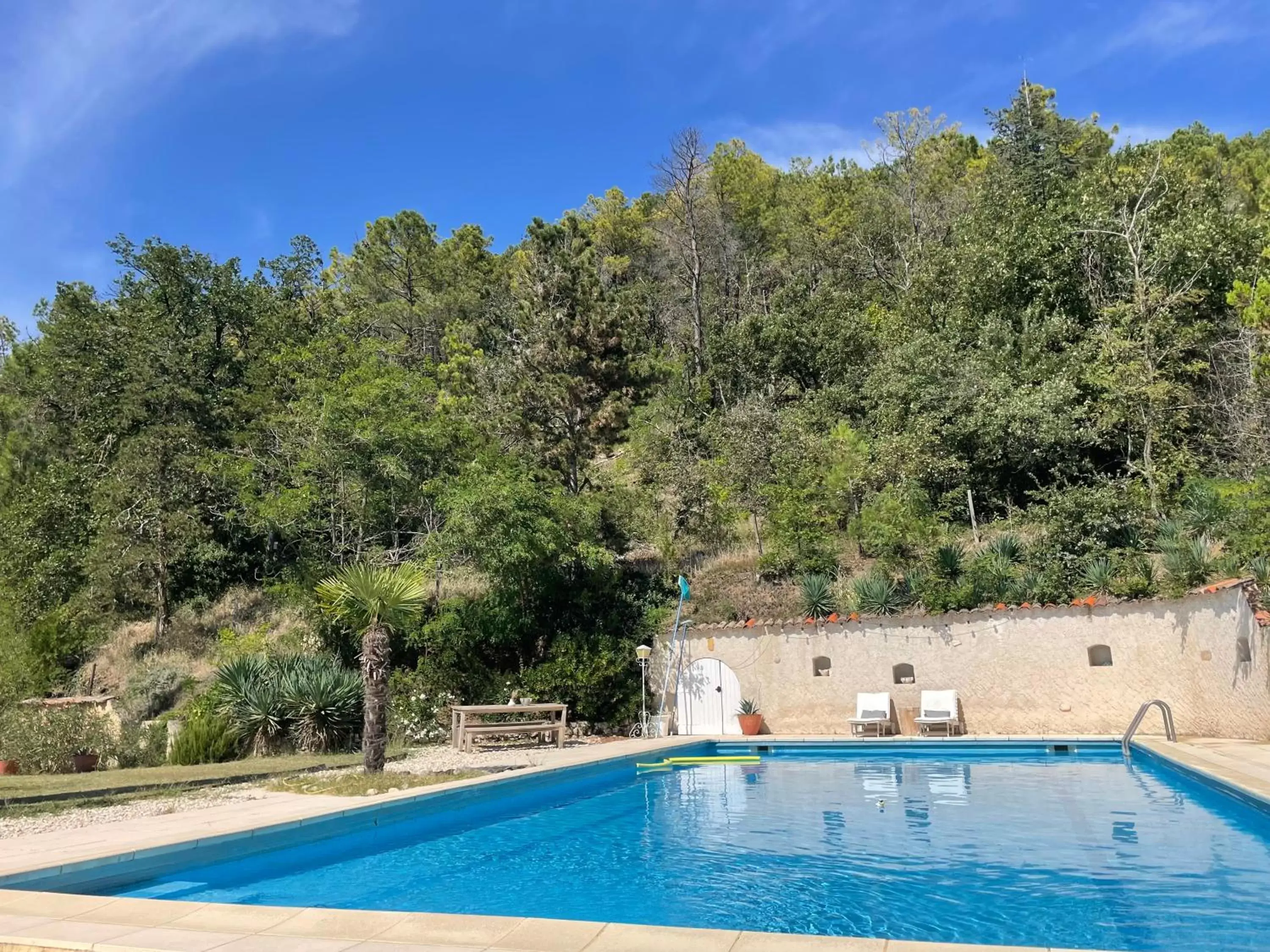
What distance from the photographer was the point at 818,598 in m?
15.6

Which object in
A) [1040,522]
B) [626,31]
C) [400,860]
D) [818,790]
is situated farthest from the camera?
[626,31]

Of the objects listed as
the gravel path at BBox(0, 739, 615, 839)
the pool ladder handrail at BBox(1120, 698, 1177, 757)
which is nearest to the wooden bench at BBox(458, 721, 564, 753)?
the gravel path at BBox(0, 739, 615, 839)

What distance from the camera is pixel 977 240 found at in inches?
920

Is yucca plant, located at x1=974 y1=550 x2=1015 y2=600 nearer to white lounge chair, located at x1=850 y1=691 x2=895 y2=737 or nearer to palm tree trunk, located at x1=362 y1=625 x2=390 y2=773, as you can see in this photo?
white lounge chair, located at x1=850 y1=691 x2=895 y2=737

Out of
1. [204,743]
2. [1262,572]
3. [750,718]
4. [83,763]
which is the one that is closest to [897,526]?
[750,718]

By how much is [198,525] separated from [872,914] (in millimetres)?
22831

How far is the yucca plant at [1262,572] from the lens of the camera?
11.3 meters

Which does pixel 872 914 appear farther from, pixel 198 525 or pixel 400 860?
pixel 198 525

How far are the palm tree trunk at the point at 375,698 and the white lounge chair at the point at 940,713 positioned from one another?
360 inches

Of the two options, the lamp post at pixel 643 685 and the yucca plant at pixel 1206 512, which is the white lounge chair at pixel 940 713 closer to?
the lamp post at pixel 643 685

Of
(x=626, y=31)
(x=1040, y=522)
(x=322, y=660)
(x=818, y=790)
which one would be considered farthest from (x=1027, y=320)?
(x=322, y=660)

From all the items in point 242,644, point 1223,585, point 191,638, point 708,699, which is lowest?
point 708,699

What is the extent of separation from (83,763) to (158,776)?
9.44 ft

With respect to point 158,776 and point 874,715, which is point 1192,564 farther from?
point 158,776
